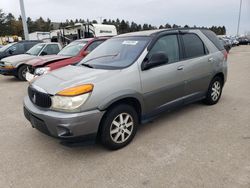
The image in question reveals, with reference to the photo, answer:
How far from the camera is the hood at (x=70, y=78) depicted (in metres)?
3.09

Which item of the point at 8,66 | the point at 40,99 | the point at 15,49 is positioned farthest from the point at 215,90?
the point at 15,49

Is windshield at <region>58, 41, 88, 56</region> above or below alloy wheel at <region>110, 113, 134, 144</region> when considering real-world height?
above

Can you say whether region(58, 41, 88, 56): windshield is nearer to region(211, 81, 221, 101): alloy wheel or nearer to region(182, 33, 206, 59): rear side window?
region(182, 33, 206, 59): rear side window

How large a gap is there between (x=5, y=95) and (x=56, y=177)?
5.22m

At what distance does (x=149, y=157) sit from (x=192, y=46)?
247 cm

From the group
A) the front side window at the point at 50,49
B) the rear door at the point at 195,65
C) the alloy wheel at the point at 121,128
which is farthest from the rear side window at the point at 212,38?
the front side window at the point at 50,49

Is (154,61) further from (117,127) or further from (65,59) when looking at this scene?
(65,59)

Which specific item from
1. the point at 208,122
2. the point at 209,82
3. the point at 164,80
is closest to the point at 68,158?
the point at 164,80

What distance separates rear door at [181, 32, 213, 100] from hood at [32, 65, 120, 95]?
63.6 inches

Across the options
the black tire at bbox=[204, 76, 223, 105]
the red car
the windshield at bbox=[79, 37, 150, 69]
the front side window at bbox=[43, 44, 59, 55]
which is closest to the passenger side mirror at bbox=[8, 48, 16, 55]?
the front side window at bbox=[43, 44, 59, 55]

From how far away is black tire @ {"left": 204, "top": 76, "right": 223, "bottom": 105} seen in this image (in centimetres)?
498

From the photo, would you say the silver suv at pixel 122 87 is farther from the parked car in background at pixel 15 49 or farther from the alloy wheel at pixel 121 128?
the parked car in background at pixel 15 49

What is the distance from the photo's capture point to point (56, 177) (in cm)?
278

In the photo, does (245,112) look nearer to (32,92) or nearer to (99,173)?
(99,173)
